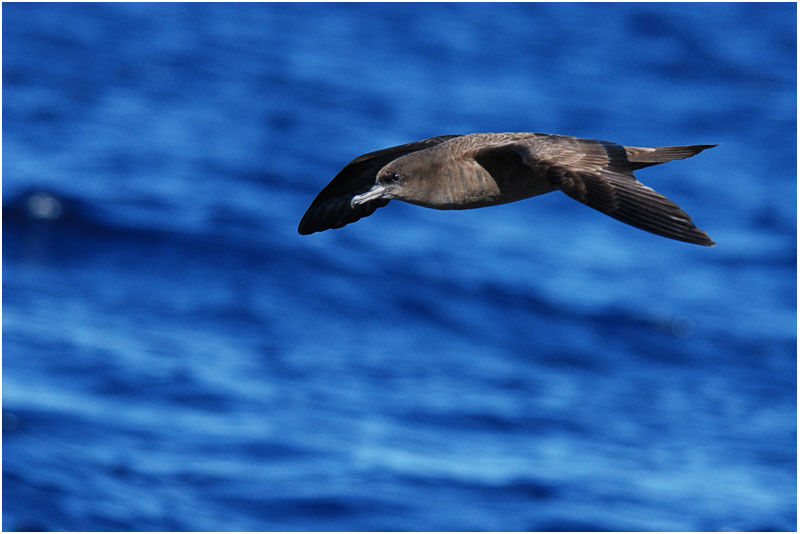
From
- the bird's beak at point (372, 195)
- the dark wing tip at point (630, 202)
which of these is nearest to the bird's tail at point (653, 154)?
the dark wing tip at point (630, 202)

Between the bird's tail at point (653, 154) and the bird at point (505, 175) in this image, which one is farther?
the bird's tail at point (653, 154)

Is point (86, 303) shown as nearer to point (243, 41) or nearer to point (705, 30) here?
point (243, 41)

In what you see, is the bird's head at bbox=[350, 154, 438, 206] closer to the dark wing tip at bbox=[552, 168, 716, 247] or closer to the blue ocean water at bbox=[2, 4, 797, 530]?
the dark wing tip at bbox=[552, 168, 716, 247]

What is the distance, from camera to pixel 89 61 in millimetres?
37125

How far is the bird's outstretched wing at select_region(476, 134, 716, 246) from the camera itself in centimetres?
544

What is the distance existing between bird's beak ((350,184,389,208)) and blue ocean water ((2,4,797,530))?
55.2ft

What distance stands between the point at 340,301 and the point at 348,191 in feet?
82.0

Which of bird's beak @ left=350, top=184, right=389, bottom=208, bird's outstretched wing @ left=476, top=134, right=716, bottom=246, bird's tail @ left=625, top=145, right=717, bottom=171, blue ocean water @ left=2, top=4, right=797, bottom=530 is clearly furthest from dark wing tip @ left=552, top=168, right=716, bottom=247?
blue ocean water @ left=2, top=4, right=797, bottom=530

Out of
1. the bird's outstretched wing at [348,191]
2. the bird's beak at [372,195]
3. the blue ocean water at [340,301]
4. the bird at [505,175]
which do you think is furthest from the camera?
the blue ocean water at [340,301]

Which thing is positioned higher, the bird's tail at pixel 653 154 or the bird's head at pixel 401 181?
the bird's tail at pixel 653 154

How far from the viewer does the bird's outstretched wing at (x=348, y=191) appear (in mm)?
6988

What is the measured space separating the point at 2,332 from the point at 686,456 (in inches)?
636

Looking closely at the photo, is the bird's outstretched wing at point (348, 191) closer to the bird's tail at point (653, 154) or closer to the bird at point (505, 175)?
the bird at point (505, 175)

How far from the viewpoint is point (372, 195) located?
21.3ft
